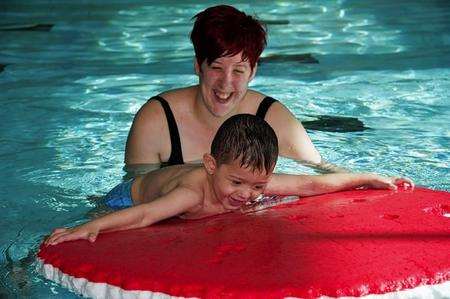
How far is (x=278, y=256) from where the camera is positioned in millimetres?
3096

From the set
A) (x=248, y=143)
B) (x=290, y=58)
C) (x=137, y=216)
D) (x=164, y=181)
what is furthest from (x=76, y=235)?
(x=290, y=58)

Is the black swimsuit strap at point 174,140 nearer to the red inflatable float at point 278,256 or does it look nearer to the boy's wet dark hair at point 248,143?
the red inflatable float at point 278,256

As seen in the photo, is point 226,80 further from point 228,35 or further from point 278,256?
point 278,256

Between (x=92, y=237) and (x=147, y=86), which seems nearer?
Answer: (x=92, y=237)

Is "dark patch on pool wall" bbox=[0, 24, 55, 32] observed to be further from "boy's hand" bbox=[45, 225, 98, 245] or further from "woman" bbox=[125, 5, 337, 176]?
"boy's hand" bbox=[45, 225, 98, 245]

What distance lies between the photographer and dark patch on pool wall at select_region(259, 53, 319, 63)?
7.87 metres

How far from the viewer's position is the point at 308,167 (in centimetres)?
440

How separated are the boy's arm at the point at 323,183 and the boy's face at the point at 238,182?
0.26m

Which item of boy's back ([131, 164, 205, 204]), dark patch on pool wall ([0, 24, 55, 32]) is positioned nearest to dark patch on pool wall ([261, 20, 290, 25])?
dark patch on pool wall ([0, 24, 55, 32])

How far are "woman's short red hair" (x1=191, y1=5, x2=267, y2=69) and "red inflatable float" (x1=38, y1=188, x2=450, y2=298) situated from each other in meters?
0.65

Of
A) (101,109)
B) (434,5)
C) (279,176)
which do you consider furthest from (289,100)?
(434,5)

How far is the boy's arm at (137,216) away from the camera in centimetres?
342

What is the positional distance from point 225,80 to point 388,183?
74cm

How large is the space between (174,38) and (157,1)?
6.25 feet
